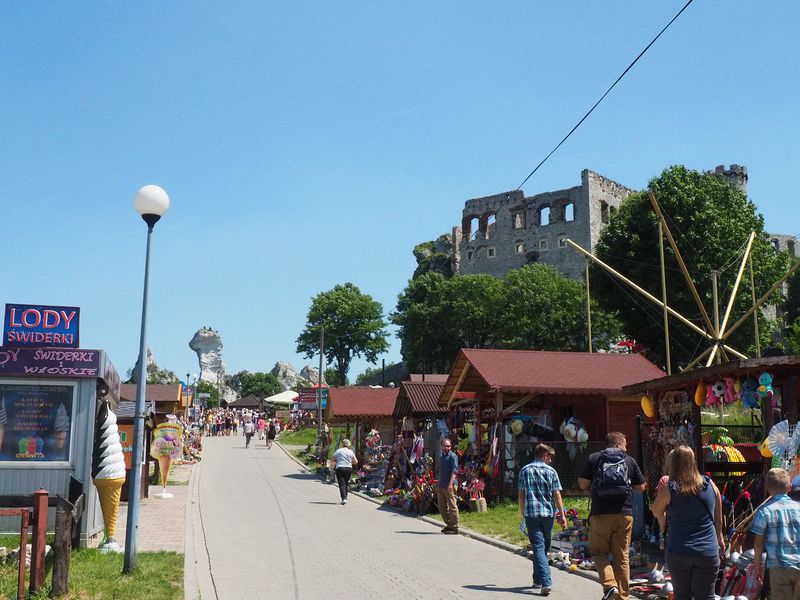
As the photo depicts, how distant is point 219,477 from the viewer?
91.0ft

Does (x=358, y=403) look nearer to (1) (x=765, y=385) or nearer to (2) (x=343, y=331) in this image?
(1) (x=765, y=385)

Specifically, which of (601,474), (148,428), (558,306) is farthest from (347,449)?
(558,306)

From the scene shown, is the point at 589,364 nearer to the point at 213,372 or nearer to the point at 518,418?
the point at 518,418

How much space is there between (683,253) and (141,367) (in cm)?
3344

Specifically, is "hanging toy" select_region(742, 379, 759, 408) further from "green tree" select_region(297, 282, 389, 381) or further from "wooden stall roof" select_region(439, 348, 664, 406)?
"green tree" select_region(297, 282, 389, 381)

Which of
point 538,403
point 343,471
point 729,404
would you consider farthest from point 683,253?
point 729,404

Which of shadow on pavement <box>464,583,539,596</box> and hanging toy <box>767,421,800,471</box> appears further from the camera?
shadow on pavement <box>464,583,539,596</box>

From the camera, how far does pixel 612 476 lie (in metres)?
8.20

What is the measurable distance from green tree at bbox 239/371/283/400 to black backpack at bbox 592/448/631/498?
380ft

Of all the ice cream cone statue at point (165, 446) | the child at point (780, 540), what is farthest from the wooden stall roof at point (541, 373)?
the child at point (780, 540)

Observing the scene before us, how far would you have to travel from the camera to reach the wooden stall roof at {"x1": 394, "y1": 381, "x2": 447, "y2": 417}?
25047 millimetres

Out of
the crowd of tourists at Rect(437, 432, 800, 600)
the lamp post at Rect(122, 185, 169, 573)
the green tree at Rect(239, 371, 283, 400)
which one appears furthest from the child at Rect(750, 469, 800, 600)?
the green tree at Rect(239, 371, 283, 400)

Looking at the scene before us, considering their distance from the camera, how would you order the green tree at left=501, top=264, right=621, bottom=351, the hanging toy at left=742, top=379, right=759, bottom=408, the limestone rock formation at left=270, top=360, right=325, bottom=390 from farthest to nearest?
1. the limestone rock formation at left=270, top=360, right=325, bottom=390
2. the green tree at left=501, top=264, right=621, bottom=351
3. the hanging toy at left=742, top=379, right=759, bottom=408

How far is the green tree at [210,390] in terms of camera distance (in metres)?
113
